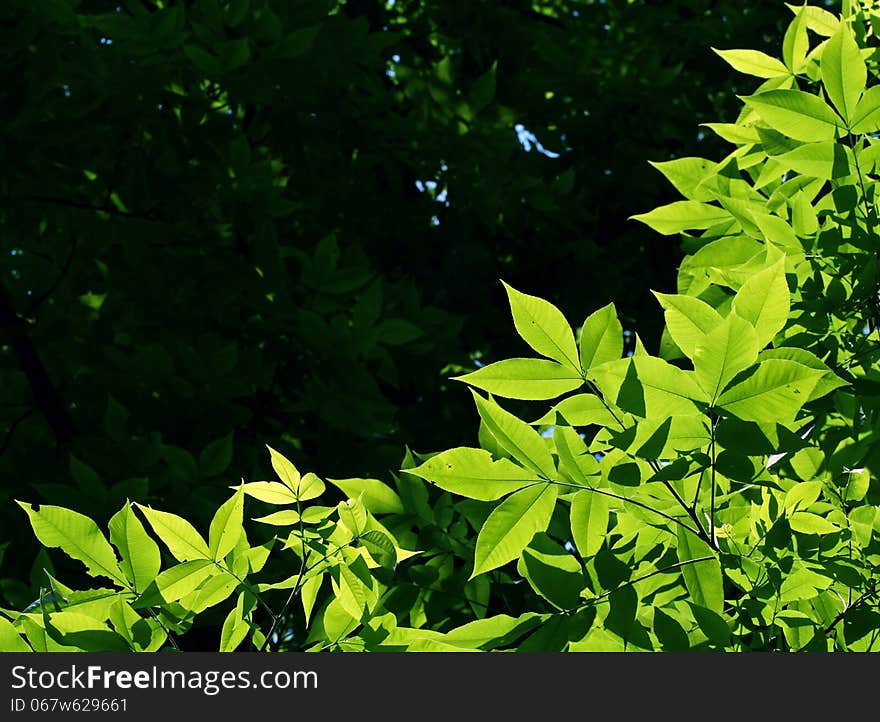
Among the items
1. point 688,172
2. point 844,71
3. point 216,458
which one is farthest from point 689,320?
point 216,458

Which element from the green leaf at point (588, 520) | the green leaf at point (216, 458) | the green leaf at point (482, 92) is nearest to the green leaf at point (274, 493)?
the green leaf at point (588, 520)

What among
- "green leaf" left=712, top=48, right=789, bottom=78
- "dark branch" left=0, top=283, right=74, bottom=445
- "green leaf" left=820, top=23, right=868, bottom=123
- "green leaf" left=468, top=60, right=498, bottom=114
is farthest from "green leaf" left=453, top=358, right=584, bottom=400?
"green leaf" left=468, top=60, right=498, bottom=114

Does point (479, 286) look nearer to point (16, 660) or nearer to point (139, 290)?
point (139, 290)

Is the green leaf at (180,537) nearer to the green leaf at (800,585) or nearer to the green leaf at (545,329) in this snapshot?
the green leaf at (545,329)

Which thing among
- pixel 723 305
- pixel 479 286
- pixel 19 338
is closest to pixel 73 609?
pixel 723 305

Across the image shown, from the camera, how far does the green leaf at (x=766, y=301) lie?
1332mm

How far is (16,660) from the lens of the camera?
1408mm

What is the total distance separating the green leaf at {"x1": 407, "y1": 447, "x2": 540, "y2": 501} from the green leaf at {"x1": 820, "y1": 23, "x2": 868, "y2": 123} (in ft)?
2.95

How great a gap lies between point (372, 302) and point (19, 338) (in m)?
1.45

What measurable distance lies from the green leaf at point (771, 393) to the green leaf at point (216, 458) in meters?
2.28

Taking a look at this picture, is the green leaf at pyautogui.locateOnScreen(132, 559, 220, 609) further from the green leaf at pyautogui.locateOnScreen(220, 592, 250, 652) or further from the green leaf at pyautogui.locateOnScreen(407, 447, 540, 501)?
the green leaf at pyautogui.locateOnScreen(407, 447, 540, 501)

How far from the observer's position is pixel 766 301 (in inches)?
52.8

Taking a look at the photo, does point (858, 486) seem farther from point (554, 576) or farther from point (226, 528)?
point (226, 528)

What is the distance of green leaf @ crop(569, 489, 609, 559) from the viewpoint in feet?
4.68
